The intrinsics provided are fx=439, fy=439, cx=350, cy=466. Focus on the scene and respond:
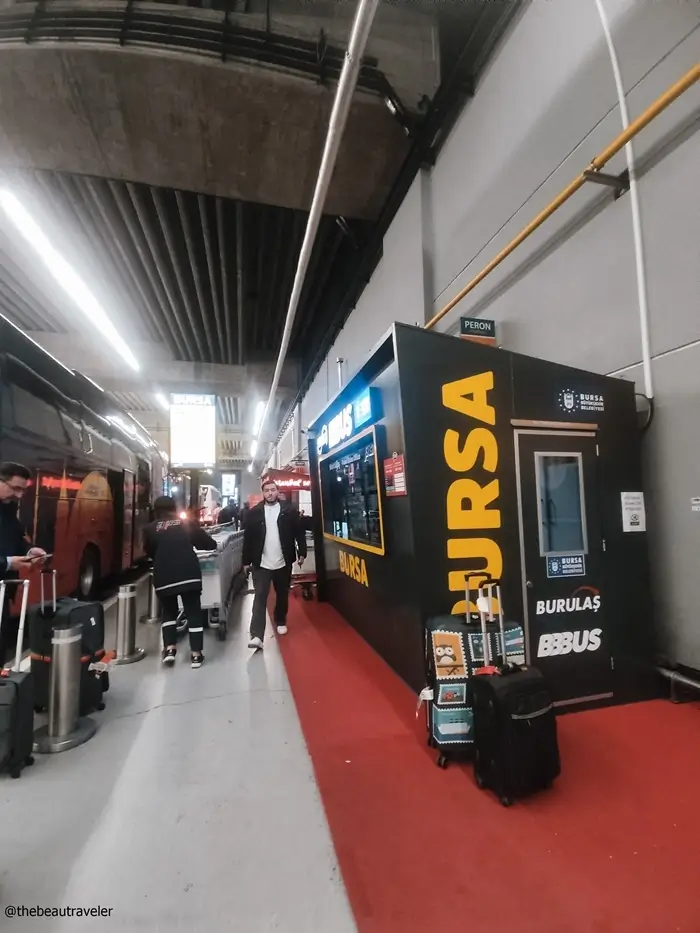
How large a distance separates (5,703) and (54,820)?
0.63 meters

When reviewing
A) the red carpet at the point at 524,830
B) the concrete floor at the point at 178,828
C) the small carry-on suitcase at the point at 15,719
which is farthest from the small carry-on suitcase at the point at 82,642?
the red carpet at the point at 524,830

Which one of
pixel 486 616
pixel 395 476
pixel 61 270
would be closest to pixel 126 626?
pixel 395 476

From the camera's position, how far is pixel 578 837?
6.53ft

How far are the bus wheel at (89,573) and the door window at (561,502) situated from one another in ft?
20.6

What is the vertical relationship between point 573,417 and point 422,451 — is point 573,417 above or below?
above

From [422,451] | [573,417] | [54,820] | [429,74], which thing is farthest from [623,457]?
[429,74]

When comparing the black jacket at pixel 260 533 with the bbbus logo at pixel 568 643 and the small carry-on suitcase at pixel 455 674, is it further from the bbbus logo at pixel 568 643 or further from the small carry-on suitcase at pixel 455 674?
the bbbus logo at pixel 568 643

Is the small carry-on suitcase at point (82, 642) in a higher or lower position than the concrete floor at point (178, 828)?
higher

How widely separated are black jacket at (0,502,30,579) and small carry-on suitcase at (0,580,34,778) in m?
0.69

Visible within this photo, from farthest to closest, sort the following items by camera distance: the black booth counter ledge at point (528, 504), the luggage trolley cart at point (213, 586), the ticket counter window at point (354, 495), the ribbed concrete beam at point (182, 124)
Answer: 1. the luggage trolley cart at point (213, 586)
2. the ribbed concrete beam at point (182, 124)
3. the ticket counter window at point (354, 495)
4. the black booth counter ledge at point (528, 504)

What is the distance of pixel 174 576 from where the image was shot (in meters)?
4.26

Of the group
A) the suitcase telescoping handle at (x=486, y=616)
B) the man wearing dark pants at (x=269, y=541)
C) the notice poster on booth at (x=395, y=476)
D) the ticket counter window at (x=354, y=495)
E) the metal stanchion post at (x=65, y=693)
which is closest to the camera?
the suitcase telescoping handle at (x=486, y=616)

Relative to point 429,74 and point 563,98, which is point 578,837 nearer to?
point 563,98

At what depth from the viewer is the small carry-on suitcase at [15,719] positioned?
2.33 meters
